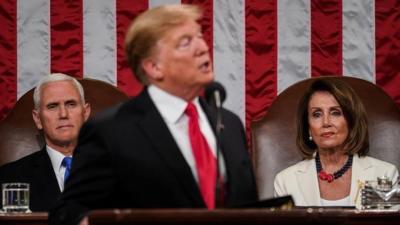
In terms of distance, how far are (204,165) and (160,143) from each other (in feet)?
0.46

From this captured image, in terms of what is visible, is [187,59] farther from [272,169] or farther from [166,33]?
[272,169]

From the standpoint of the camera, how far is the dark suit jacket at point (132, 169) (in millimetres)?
2918

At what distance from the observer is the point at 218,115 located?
295 cm

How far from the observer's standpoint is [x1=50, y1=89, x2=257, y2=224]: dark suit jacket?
292 centimetres

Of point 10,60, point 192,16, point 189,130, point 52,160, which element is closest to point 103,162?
point 189,130

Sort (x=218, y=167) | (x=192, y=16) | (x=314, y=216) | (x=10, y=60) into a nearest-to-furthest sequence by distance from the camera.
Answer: (x=314, y=216)
(x=218, y=167)
(x=192, y=16)
(x=10, y=60)

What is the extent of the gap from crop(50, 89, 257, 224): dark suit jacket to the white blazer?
197cm

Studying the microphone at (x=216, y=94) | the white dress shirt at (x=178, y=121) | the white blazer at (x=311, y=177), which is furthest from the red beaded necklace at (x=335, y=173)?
the microphone at (x=216, y=94)

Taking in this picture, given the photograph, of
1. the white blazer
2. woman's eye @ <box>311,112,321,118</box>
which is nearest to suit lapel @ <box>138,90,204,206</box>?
the white blazer

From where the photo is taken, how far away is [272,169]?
532cm

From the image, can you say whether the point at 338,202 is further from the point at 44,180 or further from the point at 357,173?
the point at 44,180

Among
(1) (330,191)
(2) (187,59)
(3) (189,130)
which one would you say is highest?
(2) (187,59)

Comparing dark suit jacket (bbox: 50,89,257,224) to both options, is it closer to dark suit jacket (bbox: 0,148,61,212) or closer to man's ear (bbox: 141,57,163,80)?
man's ear (bbox: 141,57,163,80)

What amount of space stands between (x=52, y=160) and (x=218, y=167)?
2.32 meters
